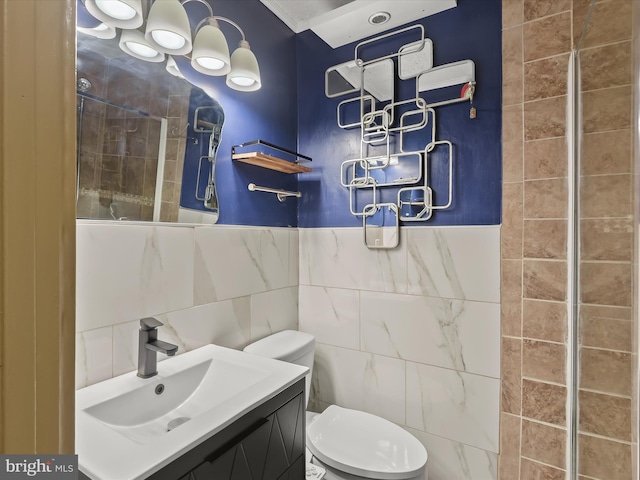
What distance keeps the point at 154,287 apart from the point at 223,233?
1.28ft

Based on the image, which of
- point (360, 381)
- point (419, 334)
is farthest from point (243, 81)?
point (360, 381)

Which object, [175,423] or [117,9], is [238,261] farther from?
[117,9]

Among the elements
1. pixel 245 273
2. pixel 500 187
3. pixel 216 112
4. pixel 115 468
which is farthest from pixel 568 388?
pixel 216 112

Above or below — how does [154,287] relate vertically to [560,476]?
above

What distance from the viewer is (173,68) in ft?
4.33

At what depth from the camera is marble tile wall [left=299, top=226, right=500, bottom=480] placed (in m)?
1.50

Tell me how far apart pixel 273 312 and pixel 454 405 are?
3.21 ft

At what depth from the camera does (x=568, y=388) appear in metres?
1.33

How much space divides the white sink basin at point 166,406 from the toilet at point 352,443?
11.9 inches

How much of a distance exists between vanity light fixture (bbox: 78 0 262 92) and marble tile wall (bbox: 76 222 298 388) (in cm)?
64

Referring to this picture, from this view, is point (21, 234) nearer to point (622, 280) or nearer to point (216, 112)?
point (216, 112)
